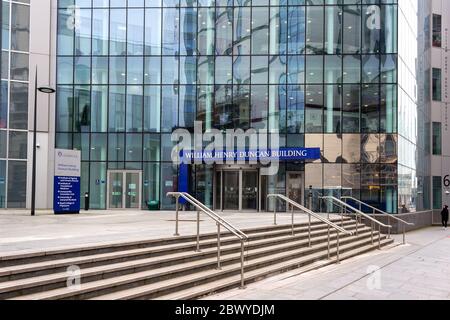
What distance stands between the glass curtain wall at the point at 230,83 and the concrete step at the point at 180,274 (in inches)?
608

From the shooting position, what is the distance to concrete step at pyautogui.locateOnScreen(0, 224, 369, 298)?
680 centimetres

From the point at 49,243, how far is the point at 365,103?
73.8ft

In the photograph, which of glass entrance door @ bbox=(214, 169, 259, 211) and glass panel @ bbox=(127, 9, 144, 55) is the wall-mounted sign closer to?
glass entrance door @ bbox=(214, 169, 259, 211)

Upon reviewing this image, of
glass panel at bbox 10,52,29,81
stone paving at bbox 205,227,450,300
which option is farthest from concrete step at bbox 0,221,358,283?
glass panel at bbox 10,52,29,81

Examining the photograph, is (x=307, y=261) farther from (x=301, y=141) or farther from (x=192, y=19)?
(x=192, y=19)

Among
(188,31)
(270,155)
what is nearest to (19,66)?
(188,31)

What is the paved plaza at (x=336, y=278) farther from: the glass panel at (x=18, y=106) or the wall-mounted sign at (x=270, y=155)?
the glass panel at (x=18, y=106)

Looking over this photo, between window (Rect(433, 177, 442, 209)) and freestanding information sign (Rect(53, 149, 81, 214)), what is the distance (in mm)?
26999

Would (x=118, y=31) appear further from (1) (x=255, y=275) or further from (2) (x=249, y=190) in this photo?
(1) (x=255, y=275)

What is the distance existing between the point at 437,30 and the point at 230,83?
19.0 m

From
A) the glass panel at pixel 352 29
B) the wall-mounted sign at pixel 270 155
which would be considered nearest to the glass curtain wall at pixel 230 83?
the glass panel at pixel 352 29

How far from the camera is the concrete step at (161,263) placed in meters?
6.80
